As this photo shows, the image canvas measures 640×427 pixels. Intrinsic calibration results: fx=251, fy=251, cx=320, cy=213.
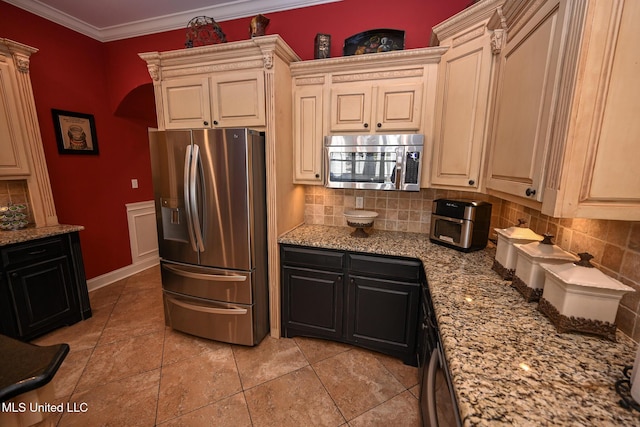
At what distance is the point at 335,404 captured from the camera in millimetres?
1662

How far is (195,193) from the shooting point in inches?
76.4

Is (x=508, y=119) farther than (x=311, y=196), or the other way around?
(x=311, y=196)

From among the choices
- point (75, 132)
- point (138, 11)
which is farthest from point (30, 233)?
point (138, 11)

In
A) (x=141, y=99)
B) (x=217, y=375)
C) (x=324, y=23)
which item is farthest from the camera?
(x=141, y=99)

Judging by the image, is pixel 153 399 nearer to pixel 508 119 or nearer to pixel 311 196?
pixel 311 196

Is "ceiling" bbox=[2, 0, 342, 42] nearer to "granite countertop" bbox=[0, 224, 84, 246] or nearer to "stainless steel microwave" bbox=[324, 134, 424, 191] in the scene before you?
"stainless steel microwave" bbox=[324, 134, 424, 191]

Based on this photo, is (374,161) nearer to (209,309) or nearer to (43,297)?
(209,309)

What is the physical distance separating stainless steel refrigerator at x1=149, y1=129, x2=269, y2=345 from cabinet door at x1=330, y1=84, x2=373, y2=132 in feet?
2.21

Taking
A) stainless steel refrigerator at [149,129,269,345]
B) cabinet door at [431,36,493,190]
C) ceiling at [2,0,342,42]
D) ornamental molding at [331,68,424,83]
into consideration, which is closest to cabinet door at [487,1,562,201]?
cabinet door at [431,36,493,190]

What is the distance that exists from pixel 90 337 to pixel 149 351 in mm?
664

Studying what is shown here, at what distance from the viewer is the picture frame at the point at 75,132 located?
268 centimetres

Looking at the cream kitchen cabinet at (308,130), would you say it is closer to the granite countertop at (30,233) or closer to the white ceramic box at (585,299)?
the white ceramic box at (585,299)

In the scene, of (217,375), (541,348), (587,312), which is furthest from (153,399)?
(587,312)

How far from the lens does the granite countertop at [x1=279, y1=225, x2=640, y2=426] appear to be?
64 cm
